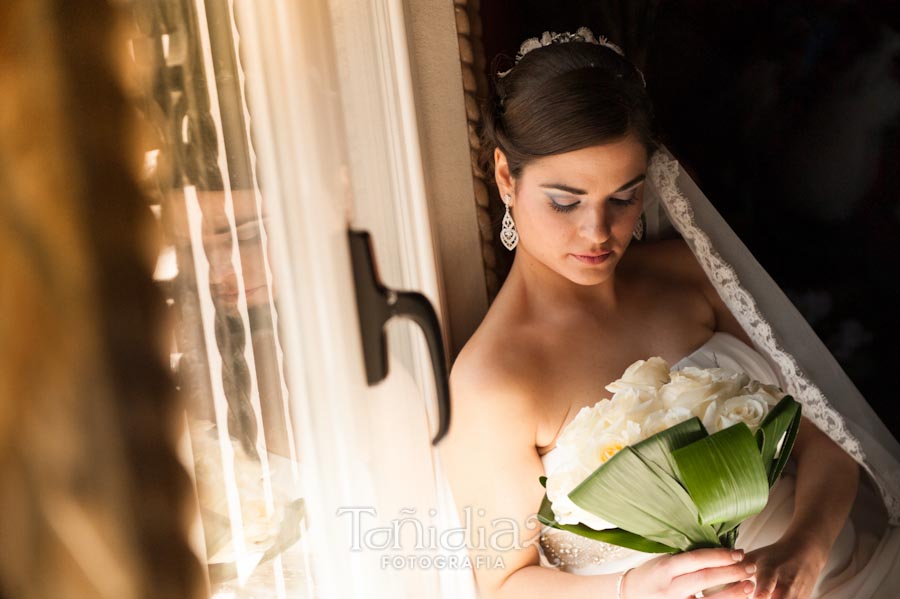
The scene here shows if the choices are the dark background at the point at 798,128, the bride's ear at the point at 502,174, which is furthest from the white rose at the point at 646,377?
the dark background at the point at 798,128

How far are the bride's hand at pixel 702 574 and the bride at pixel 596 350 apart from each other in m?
0.13

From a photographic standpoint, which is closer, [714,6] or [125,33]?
[125,33]

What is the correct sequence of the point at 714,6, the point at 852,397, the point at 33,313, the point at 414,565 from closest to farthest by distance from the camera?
the point at 33,313 < the point at 414,565 < the point at 852,397 < the point at 714,6

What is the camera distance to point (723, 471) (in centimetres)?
73

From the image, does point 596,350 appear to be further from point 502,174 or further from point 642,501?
point 642,501

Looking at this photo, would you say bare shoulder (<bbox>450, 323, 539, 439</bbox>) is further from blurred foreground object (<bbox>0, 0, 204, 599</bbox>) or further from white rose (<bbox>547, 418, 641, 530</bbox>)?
blurred foreground object (<bbox>0, 0, 204, 599</bbox>)

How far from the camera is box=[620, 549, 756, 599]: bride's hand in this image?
0.79m

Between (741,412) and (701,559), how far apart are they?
164mm

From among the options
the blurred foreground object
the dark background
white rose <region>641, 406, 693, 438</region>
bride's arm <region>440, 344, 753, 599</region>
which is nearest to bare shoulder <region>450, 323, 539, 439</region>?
bride's arm <region>440, 344, 753, 599</region>

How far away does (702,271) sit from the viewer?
1.34m

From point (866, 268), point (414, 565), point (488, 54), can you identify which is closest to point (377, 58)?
point (488, 54)

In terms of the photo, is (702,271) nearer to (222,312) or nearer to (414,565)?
(414,565)

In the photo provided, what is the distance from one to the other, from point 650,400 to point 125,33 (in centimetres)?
68

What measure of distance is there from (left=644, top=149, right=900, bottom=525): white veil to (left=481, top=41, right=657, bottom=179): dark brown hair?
0.47 ft
